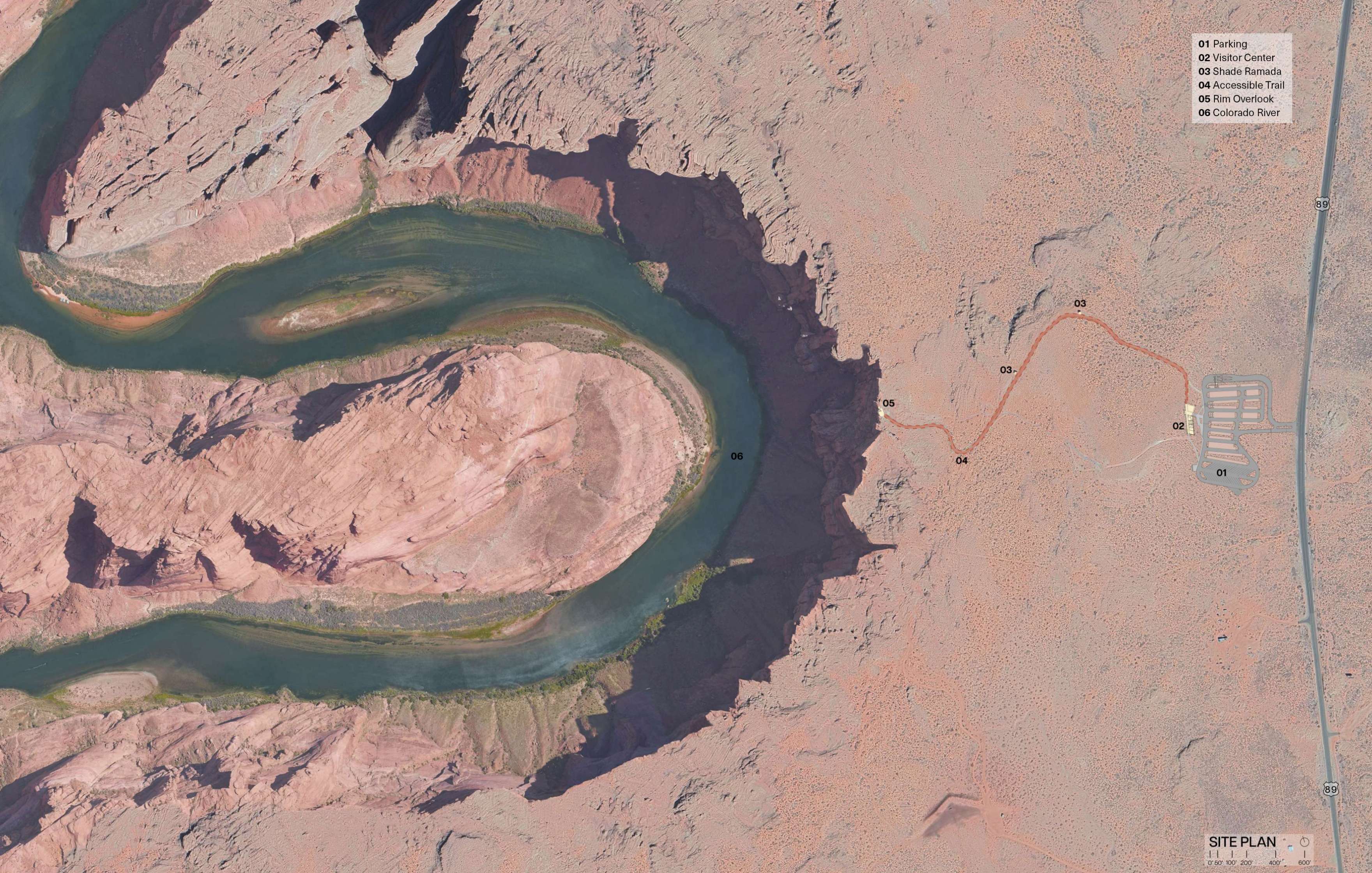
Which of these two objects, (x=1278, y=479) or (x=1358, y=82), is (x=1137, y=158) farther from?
(x=1278, y=479)

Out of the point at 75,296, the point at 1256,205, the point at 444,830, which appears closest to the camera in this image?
the point at 444,830

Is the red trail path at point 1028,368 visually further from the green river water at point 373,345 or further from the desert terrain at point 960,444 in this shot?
the green river water at point 373,345

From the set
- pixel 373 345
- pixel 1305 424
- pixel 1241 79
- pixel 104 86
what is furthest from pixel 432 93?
pixel 1305 424

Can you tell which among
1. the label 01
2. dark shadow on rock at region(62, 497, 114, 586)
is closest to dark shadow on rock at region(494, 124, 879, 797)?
the label 01

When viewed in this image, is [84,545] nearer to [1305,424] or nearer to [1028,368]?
[1028,368]

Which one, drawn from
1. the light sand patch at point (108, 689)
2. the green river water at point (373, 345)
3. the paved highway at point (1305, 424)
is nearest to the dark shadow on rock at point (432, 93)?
the green river water at point (373, 345)

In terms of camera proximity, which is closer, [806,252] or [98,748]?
[806,252]

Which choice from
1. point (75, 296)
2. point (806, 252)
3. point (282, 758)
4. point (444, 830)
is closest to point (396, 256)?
point (75, 296)
